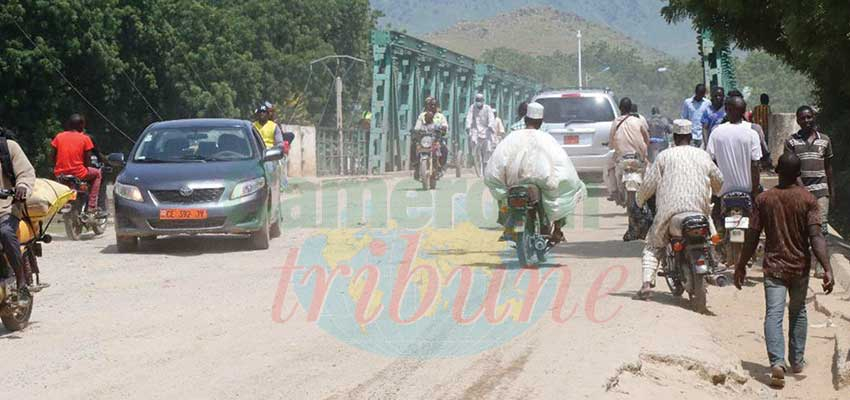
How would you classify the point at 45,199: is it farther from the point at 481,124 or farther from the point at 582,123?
the point at 481,124

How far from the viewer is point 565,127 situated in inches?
939

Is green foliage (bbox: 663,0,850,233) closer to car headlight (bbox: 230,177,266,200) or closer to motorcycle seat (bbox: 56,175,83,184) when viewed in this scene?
car headlight (bbox: 230,177,266,200)

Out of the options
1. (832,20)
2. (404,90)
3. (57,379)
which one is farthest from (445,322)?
(404,90)

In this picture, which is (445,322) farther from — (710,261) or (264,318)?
(710,261)

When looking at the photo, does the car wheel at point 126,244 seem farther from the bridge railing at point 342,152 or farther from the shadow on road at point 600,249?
the bridge railing at point 342,152

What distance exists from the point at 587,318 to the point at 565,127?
14.5 m

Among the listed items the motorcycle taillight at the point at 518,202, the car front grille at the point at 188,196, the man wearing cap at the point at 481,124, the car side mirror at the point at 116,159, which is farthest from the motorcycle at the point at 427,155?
the motorcycle taillight at the point at 518,202

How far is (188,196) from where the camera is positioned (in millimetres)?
14812

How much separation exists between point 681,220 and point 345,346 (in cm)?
323

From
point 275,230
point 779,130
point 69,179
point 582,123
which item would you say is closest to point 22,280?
point 69,179

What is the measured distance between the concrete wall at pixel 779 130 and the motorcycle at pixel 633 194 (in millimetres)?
6566

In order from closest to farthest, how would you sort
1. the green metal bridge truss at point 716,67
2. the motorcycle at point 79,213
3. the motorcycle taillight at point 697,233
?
the motorcycle taillight at point 697,233
the motorcycle at point 79,213
the green metal bridge truss at point 716,67

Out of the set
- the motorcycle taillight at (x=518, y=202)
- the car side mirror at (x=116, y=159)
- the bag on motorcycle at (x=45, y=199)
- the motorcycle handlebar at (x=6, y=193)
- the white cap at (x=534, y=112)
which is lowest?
the motorcycle taillight at (x=518, y=202)

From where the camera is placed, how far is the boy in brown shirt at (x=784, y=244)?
849 centimetres
